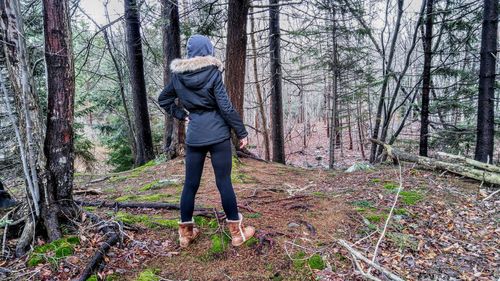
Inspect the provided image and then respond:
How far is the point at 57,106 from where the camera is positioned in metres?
3.02

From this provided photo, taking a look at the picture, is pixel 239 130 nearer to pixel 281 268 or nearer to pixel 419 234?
pixel 281 268

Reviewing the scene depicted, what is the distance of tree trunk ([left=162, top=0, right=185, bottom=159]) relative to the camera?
24.3 ft

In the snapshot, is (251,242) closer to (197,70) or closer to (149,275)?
(149,275)

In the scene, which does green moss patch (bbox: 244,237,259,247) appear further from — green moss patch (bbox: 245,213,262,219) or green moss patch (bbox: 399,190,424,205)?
green moss patch (bbox: 399,190,424,205)

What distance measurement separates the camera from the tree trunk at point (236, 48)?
6.38 m

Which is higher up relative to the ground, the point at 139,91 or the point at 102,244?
the point at 139,91

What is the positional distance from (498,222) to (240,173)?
3.89 meters

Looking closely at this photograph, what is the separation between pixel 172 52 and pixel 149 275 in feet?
20.6

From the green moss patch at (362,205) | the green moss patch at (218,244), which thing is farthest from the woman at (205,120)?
the green moss patch at (362,205)

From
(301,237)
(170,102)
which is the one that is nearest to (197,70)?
(170,102)

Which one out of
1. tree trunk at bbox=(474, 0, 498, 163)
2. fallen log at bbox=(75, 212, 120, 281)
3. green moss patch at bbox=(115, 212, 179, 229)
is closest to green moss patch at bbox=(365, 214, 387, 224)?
green moss patch at bbox=(115, 212, 179, 229)

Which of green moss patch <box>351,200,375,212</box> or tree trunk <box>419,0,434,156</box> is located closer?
green moss patch <box>351,200,375,212</box>

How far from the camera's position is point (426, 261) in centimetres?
333

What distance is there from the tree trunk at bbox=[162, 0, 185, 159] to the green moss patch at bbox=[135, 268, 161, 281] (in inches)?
188
